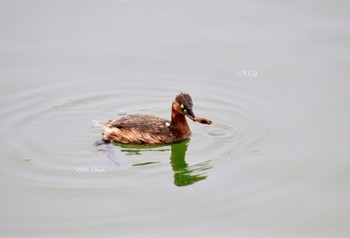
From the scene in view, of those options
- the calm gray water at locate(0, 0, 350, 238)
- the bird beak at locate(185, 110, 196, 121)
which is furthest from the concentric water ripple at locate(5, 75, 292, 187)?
the bird beak at locate(185, 110, 196, 121)

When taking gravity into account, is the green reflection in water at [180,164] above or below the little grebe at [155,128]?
below

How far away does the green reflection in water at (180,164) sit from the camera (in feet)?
26.1

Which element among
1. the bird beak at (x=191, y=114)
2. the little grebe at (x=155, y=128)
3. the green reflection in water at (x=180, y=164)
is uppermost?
the bird beak at (x=191, y=114)

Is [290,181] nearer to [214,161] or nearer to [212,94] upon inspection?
[214,161]

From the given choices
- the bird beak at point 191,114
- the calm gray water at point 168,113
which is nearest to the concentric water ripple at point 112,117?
the calm gray water at point 168,113

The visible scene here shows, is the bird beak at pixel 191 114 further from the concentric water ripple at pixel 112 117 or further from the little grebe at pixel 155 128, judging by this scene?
the concentric water ripple at pixel 112 117

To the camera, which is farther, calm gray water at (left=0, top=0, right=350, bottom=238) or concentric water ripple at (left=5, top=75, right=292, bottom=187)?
concentric water ripple at (left=5, top=75, right=292, bottom=187)

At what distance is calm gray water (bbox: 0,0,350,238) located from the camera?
722 cm

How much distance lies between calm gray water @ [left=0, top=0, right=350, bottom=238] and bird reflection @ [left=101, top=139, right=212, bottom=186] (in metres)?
0.02

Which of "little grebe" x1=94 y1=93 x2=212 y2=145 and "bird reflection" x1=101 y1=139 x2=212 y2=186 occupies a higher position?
"little grebe" x1=94 y1=93 x2=212 y2=145

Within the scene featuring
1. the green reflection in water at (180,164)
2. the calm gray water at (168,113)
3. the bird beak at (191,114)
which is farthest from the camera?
the bird beak at (191,114)

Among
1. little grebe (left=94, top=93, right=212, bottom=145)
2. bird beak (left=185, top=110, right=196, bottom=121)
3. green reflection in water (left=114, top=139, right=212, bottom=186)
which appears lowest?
green reflection in water (left=114, top=139, right=212, bottom=186)

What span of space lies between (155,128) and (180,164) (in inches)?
29.8

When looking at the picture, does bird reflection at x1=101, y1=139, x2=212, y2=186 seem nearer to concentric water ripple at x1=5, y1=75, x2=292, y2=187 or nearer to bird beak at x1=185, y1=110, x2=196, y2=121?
concentric water ripple at x1=5, y1=75, x2=292, y2=187
